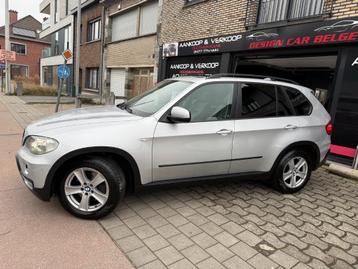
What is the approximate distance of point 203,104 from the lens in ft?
11.6

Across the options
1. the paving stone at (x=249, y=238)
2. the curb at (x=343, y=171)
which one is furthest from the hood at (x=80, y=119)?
the curb at (x=343, y=171)

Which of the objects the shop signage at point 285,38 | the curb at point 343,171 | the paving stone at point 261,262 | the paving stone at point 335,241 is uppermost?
the shop signage at point 285,38

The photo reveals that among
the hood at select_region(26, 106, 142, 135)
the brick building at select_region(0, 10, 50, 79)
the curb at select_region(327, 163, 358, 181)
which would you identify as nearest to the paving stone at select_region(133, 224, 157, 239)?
the hood at select_region(26, 106, 142, 135)

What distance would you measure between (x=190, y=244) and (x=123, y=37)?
1433 centimetres

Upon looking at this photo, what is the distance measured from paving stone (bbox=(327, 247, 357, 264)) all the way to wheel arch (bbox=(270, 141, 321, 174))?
4.49 feet

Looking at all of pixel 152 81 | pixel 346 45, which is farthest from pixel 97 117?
pixel 152 81

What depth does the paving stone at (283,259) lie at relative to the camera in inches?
102

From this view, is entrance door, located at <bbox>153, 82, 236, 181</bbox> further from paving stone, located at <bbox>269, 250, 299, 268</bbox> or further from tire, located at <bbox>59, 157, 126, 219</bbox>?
paving stone, located at <bbox>269, 250, 299, 268</bbox>

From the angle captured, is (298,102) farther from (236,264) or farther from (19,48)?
(19,48)

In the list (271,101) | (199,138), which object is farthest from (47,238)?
(271,101)

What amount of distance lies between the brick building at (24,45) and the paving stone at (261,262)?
45.4 m

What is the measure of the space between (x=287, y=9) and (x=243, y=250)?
674 cm

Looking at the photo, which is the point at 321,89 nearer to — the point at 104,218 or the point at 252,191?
the point at 252,191

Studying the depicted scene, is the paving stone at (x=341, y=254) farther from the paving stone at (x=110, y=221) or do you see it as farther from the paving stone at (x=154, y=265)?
the paving stone at (x=110, y=221)
